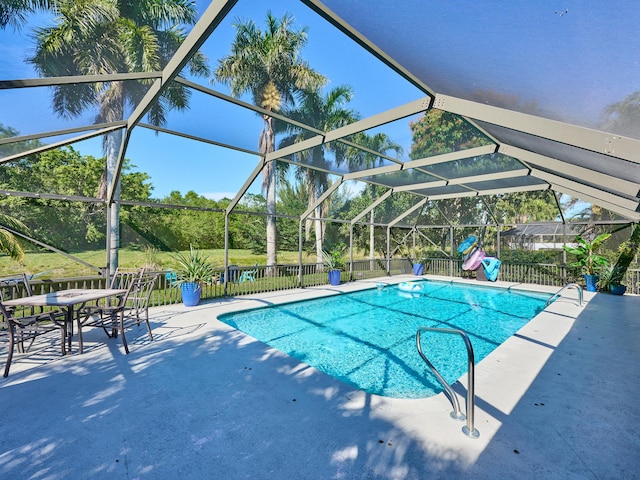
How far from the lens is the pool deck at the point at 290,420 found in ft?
6.00

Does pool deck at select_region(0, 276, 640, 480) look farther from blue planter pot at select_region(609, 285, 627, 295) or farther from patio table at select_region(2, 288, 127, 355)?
blue planter pot at select_region(609, 285, 627, 295)

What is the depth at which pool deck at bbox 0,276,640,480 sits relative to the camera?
1829 mm

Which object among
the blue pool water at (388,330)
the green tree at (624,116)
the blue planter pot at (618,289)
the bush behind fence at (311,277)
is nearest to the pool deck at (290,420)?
the blue pool water at (388,330)

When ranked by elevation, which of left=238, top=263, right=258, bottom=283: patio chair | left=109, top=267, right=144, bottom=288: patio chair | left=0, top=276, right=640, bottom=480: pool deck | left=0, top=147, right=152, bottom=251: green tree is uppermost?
left=0, top=147, right=152, bottom=251: green tree

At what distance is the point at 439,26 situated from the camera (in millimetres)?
2008

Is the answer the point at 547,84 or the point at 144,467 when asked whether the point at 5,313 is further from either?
the point at 547,84

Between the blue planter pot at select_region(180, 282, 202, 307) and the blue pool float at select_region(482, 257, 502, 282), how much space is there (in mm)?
10804

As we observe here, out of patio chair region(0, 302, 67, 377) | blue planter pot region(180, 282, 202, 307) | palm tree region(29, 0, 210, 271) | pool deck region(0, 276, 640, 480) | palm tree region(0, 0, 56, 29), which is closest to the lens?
pool deck region(0, 276, 640, 480)

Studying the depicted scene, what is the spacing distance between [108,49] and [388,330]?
725 centimetres

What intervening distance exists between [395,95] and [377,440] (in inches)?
167

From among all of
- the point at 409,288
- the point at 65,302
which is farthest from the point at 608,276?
the point at 65,302

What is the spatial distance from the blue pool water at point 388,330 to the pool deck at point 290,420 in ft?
3.22

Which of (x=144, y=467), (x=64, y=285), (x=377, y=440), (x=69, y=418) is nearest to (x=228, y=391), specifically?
(x=144, y=467)

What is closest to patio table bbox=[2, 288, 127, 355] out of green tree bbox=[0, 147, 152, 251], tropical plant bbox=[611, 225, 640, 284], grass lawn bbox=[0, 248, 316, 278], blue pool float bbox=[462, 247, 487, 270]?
grass lawn bbox=[0, 248, 316, 278]
